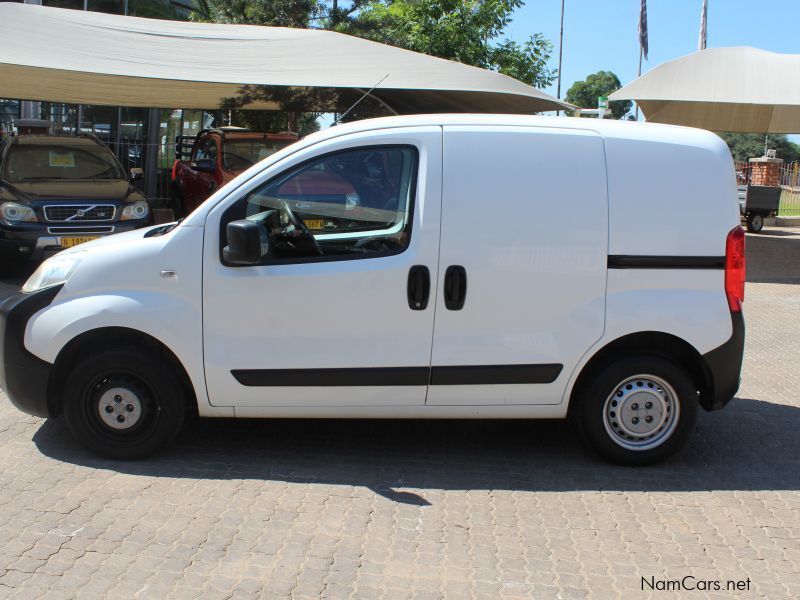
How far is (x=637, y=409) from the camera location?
198 inches

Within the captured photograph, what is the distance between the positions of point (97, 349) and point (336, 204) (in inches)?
62.5

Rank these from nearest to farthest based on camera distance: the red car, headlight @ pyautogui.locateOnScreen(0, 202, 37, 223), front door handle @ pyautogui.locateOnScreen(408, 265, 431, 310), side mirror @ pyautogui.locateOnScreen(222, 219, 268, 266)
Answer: side mirror @ pyautogui.locateOnScreen(222, 219, 268, 266) < front door handle @ pyautogui.locateOnScreen(408, 265, 431, 310) < headlight @ pyautogui.locateOnScreen(0, 202, 37, 223) < the red car

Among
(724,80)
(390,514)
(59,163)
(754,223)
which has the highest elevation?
(724,80)

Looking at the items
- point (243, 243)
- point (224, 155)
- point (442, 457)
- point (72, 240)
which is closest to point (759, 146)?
point (224, 155)

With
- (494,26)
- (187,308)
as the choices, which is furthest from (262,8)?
(187,308)

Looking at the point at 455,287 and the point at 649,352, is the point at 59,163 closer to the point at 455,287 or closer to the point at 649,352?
the point at 455,287

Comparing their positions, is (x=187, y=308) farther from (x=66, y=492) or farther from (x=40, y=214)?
(x=40, y=214)

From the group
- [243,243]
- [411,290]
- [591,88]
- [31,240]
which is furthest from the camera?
[591,88]

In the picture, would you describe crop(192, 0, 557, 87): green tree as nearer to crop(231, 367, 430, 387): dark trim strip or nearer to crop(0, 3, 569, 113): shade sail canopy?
crop(0, 3, 569, 113): shade sail canopy

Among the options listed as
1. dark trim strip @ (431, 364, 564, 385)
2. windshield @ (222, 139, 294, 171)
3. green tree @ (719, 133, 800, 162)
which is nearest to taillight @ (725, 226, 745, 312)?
dark trim strip @ (431, 364, 564, 385)

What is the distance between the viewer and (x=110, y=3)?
21625 millimetres

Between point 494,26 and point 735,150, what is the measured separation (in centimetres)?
5602

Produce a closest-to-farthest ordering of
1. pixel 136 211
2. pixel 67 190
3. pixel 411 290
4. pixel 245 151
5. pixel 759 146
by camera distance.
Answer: pixel 411 290
pixel 67 190
pixel 136 211
pixel 245 151
pixel 759 146

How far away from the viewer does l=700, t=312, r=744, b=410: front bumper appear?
4938mm
